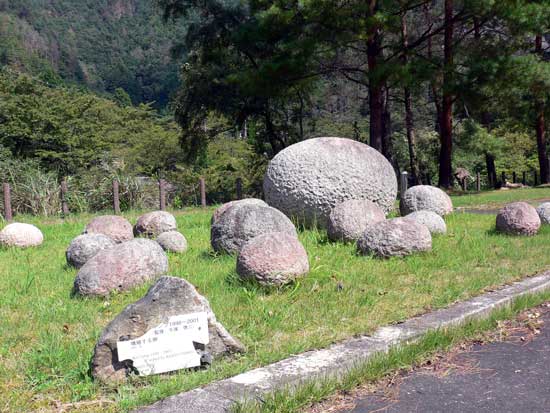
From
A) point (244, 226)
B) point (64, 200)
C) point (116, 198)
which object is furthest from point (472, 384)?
point (64, 200)

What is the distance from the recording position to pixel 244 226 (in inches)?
293

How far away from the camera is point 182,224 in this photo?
12523 mm

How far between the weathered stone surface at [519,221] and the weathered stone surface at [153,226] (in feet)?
17.8

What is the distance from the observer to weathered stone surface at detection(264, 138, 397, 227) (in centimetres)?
955

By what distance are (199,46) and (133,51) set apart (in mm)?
74558

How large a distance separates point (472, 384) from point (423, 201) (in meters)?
7.57

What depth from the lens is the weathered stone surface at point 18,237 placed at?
377 inches

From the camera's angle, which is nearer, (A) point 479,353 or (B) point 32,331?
(A) point 479,353

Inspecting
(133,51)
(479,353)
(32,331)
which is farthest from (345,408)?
(133,51)

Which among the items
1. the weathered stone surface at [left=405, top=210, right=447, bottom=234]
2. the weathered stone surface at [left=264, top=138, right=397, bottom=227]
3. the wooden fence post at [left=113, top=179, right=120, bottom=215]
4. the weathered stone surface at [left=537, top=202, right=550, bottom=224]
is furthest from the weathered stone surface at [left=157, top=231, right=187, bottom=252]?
the wooden fence post at [left=113, top=179, right=120, bottom=215]

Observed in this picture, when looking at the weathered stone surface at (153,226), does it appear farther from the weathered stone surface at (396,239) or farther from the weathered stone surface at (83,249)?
the weathered stone surface at (396,239)

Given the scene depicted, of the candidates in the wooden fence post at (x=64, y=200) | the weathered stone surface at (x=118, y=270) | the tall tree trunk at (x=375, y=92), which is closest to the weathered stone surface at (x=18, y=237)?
the weathered stone surface at (x=118, y=270)

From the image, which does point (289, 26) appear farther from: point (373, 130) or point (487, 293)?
point (487, 293)

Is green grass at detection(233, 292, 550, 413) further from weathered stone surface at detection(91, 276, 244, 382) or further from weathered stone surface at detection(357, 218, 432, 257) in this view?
weathered stone surface at detection(357, 218, 432, 257)
